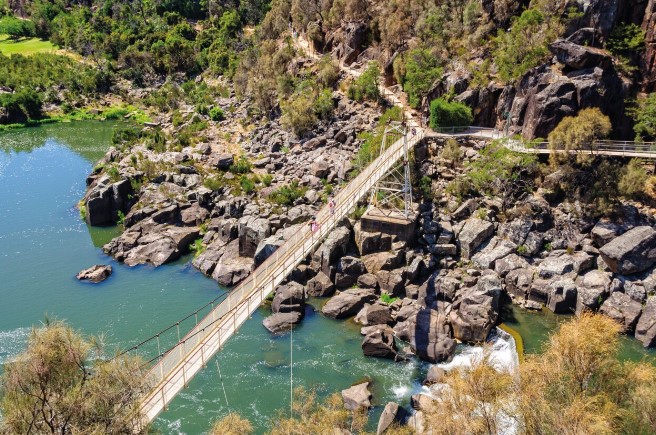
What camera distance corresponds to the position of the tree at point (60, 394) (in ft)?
41.5

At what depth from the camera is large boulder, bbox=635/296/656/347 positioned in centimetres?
2520

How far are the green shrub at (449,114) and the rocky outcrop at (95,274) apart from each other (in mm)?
25364

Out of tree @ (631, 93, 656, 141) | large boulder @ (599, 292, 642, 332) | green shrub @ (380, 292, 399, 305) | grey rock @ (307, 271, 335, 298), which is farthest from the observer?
tree @ (631, 93, 656, 141)

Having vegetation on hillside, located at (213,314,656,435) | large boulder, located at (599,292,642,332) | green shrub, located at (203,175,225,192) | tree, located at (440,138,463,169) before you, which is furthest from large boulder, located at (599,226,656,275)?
green shrub, located at (203,175,225,192)

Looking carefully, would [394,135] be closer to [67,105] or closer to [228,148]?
[228,148]

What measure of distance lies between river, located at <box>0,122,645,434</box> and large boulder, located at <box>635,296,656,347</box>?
0.53 m

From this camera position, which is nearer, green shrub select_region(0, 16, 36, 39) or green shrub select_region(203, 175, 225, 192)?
green shrub select_region(203, 175, 225, 192)

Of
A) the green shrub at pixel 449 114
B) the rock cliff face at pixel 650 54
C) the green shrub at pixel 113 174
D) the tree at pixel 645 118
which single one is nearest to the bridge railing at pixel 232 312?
the green shrub at pixel 449 114

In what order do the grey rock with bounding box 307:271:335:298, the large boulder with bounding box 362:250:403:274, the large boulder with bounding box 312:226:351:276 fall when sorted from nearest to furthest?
the grey rock with bounding box 307:271:335:298
the large boulder with bounding box 362:250:403:274
the large boulder with bounding box 312:226:351:276

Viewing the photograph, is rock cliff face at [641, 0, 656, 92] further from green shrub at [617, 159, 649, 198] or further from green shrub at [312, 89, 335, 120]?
green shrub at [312, 89, 335, 120]

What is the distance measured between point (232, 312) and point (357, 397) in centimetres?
653

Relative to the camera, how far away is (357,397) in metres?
22.6

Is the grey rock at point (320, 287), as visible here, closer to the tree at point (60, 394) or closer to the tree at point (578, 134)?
the tree at point (578, 134)

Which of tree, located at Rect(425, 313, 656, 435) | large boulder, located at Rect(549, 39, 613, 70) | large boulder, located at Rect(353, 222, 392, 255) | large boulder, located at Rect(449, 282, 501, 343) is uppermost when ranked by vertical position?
large boulder, located at Rect(549, 39, 613, 70)
